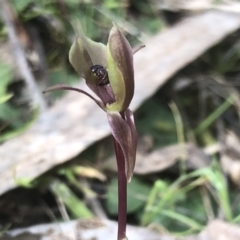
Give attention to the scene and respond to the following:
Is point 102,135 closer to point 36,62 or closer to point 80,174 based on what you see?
point 80,174

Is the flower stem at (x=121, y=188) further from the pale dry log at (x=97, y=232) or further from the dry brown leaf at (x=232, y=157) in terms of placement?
the dry brown leaf at (x=232, y=157)

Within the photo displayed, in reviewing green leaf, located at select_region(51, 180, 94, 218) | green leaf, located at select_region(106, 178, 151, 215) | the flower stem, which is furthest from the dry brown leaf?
the flower stem

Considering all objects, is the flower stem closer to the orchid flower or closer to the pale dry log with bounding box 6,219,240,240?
the orchid flower

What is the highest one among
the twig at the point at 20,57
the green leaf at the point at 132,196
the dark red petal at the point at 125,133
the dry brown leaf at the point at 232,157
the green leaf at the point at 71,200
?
the dark red petal at the point at 125,133

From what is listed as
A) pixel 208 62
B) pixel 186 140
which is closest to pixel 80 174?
pixel 186 140

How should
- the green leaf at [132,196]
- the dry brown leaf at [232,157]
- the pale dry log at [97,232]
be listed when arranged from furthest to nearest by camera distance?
the dry brown leaf at [232,157] → the green leaf at [132,196] → the pale dry log at [97,232]

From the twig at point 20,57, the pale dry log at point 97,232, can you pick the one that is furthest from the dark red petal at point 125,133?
the twig at point 20,57

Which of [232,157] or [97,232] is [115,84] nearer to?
[97,232]
